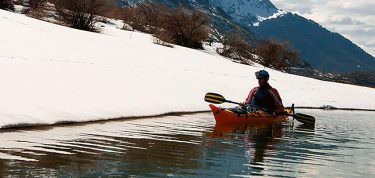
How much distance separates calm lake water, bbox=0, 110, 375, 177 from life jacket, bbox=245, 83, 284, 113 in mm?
3406

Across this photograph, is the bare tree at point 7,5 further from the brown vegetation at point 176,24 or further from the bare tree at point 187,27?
the bare tree at point 187,27

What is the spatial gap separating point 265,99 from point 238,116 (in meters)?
1.88

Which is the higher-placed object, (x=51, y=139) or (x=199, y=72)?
(x=199, y=72)

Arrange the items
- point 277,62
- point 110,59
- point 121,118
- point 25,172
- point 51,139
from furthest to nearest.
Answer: point 277,62, point 110,59, point 121,118, point 51,139, point 25,172

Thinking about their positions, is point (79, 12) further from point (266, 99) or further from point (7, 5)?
point (266, 99)

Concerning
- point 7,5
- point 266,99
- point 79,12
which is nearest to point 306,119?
point 266,99

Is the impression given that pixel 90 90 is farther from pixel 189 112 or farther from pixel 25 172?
pixel 25 172

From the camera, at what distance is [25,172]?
7449 mm

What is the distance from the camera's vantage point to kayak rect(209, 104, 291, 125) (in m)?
18.1

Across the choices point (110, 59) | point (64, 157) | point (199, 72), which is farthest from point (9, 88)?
point (199, 72)

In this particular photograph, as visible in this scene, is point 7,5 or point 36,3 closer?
point 7,5

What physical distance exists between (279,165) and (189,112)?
12593 millimetres

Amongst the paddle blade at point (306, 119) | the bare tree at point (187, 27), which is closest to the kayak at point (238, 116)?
the paddle blade at point (306, 119)

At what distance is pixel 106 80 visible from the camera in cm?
2231
